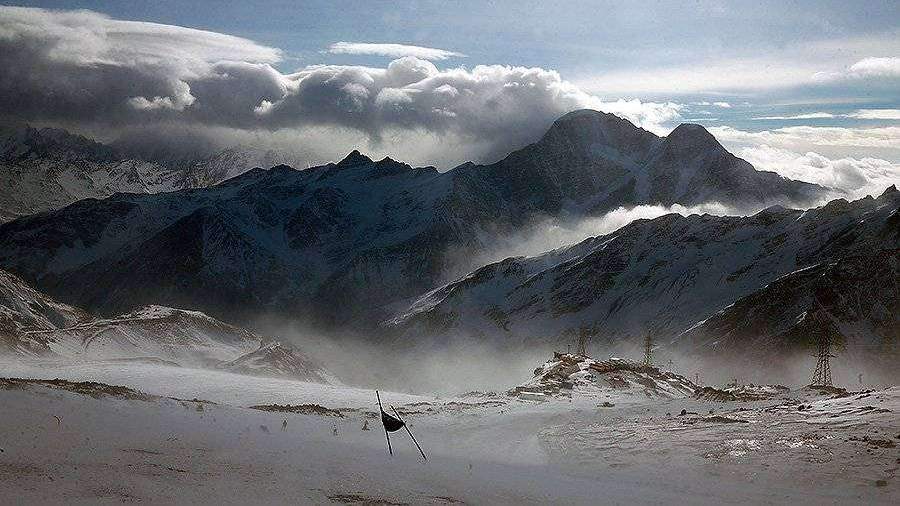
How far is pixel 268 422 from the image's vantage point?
1812cm

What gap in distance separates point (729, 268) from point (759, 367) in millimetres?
55305

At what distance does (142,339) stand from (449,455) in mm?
103387

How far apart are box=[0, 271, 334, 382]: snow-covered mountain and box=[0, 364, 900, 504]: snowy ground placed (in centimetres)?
8002

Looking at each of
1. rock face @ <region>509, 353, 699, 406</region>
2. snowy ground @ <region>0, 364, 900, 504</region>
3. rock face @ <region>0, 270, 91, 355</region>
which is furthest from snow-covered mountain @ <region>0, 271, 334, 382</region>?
snowy ground @ <region>0, 364, 900, 504</region>

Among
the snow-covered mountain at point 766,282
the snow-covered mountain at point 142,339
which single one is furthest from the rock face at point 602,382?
the snow-covered mountain at point 766,282

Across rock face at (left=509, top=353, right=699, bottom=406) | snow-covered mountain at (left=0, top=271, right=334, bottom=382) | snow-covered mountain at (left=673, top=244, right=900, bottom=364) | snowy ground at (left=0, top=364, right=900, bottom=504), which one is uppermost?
snow-covered mountain at (left=673, top=244, right=900, bottom=364)

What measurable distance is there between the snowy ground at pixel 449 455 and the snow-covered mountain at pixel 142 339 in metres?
80.0

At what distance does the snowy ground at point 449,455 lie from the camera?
1096 centimetres

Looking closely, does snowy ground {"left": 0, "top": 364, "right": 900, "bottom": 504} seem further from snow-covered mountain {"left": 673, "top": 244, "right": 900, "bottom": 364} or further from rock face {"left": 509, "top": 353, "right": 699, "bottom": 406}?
snow-covered mountain {"left": 673, "top": 244, "right": 900, "bottom": 364}

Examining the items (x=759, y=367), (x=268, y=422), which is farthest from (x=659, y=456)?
(x=759, y=367)

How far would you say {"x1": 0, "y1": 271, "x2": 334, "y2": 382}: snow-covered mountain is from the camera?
318 feet

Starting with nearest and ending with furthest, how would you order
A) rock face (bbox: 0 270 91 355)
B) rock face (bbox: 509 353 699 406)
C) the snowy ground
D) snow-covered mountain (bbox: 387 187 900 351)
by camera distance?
the snowy ground, rock face (bbox: 509 353 699 406), rock face (bbox: 0 270 91 355), snow-covered mountain (bbox: 387 187 900 351)

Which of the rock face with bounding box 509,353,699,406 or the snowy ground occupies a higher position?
the rock face with bounding box 509,353,699,406

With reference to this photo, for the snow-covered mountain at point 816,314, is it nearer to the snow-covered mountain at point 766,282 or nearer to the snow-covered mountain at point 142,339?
the snow-covered mountain at point 766,282
